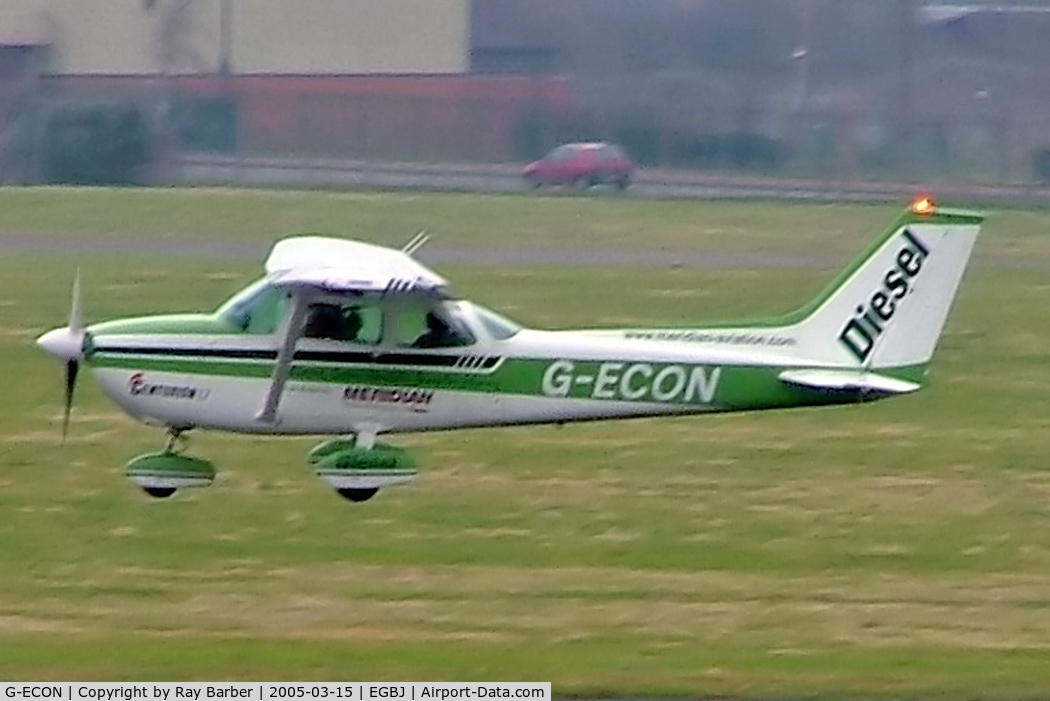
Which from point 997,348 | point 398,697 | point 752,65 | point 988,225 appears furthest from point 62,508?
point 752,65

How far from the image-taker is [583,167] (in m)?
43.6

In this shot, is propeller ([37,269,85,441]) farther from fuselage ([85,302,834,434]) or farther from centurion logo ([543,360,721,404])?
centurion logo ([543,360,721,404])

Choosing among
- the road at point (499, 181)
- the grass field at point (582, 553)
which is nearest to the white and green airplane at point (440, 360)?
the grass field at point (582, 553)

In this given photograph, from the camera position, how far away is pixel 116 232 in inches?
1410

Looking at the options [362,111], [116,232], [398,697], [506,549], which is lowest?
[398,697]

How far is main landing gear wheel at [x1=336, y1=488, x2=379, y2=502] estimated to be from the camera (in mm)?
16531

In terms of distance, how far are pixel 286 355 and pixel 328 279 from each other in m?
0.76

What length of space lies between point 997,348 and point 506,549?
11812 millimetres

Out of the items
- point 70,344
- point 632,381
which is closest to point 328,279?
point 70,344

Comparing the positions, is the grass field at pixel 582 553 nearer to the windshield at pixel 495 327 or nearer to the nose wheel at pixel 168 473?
the nose wheel at pixel 168 473

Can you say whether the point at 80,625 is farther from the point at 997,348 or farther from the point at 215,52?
the point at 215,52

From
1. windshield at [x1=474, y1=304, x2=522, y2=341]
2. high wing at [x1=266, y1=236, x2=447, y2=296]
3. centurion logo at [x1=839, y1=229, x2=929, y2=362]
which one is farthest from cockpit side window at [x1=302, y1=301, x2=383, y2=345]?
centurion logo at [x1=839, y1=229, x2=929, y2=362]

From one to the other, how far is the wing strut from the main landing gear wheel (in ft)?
2.69

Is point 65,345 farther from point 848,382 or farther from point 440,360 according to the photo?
point 848,382
